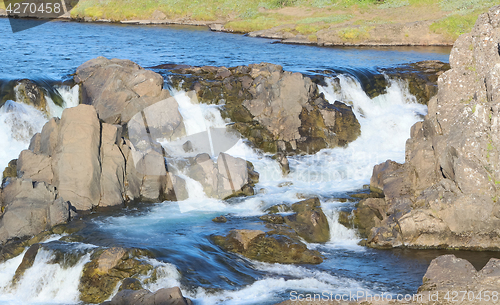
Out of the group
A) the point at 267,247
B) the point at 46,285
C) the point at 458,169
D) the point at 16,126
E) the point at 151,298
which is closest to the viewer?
the point at 151,298

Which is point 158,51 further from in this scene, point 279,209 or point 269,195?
point 279,209

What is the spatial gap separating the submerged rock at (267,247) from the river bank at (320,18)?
3561cm

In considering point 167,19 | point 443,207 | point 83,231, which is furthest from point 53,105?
point 167,19

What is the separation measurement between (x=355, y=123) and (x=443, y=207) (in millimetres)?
11359

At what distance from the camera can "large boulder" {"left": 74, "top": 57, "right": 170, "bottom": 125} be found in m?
23.7

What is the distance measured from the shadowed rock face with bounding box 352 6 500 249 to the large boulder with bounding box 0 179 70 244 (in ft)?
36.7

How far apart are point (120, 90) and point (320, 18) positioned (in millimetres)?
38472

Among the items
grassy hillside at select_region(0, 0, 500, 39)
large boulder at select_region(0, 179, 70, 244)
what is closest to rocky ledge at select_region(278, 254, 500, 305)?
large boulder at select_region(0, 179, 70, 244)

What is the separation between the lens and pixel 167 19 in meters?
62.8

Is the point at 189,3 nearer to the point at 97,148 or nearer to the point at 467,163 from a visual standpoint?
the point at 97,148

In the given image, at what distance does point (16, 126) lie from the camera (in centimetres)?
2275

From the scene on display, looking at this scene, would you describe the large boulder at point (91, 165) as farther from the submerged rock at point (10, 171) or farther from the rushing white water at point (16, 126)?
the rushing white water at point (16, 126)
